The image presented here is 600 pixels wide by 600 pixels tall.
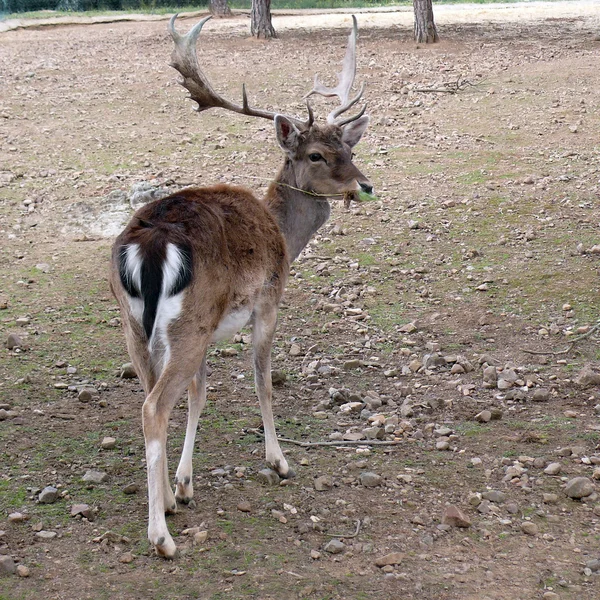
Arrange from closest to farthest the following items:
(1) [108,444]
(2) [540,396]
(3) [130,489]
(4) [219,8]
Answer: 1. (3) [130,489]
2. (1) [108,444]
3. (2) [540,396]
4. (4) [219,8]

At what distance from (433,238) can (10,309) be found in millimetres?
3860

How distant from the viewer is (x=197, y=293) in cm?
423

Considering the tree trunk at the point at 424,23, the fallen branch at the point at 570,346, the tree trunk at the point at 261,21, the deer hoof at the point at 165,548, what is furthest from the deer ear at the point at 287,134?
the tree trunk at the point at 261,21

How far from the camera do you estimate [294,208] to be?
5.91 m

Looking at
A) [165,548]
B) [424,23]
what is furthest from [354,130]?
[424,23]

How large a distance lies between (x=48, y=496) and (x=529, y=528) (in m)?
2.40

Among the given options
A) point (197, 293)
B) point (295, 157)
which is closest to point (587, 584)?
point (197, 293)

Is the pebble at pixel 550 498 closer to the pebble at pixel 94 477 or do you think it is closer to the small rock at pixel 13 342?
the pebble at pixel 94 477

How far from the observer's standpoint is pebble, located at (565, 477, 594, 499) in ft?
15.0

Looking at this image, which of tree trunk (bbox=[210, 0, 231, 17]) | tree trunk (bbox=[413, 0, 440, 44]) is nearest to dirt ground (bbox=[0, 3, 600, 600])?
tree trunk (bbox=[413, 0, 440, 44])

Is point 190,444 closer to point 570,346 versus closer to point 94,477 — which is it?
point 94,477

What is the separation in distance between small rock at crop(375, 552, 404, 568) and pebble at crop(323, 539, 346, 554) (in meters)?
0.19

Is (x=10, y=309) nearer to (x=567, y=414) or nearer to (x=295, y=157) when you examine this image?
(x=295, y=157)

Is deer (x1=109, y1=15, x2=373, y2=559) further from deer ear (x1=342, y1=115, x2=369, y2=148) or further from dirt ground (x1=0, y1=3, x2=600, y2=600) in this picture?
deer ear (x1=342, y1=115, x2=369, y2=148)
